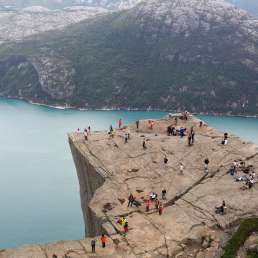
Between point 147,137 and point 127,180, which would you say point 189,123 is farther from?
point 127,180

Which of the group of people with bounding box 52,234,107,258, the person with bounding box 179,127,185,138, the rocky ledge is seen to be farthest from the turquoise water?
the group of people with bounding box 52,234,107,258

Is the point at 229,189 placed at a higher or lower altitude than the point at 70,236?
higher

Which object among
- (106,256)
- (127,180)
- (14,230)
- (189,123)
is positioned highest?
(189,123)

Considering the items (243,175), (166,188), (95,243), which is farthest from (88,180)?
(243,175)

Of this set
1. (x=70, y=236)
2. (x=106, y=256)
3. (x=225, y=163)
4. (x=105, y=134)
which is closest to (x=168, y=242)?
(x=106, y=256)

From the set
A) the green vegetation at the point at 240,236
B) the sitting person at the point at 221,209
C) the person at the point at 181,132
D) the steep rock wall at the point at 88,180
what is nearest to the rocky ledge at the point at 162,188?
the steep rock wall at the point at 88,180

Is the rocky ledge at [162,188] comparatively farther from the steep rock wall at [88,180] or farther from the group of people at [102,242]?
the group of people at [102,242]
